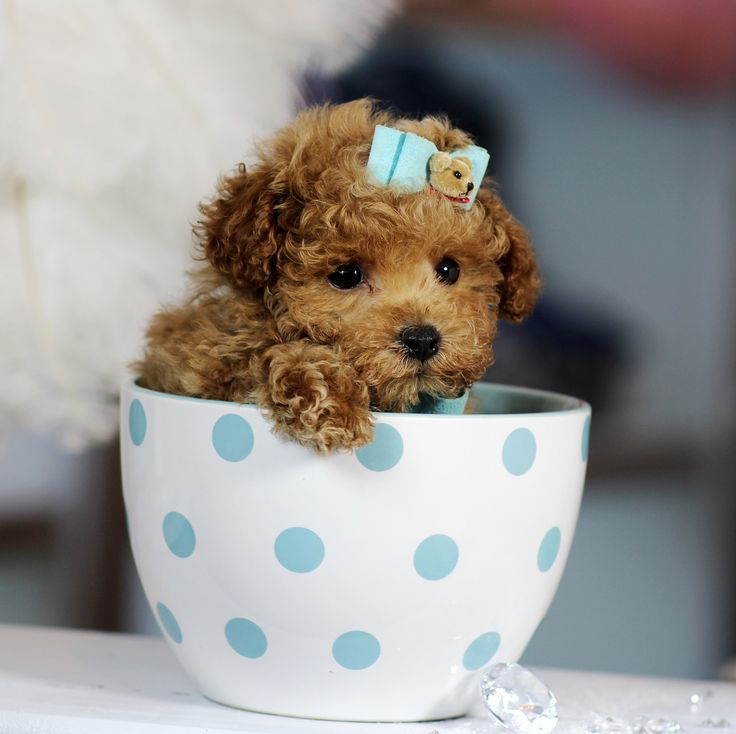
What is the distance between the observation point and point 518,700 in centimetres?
92

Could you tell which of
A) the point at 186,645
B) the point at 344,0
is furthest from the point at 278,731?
the point at 344,0

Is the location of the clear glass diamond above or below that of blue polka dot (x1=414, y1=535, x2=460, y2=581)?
below

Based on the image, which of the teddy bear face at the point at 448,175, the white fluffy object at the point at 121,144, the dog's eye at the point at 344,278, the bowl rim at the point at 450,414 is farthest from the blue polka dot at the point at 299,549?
the white fluffy object at the point at 121,144

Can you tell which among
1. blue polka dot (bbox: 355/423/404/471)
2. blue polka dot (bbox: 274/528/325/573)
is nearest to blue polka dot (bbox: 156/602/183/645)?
blue polka dot (bbox: 274/528/325/573)

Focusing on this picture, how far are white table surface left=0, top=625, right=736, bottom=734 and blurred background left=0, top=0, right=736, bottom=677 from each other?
1.56 ft

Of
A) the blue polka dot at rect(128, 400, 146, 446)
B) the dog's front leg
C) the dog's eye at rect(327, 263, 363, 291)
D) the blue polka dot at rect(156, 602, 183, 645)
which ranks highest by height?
the dog's eye at rect(327, 263, 363, 291)

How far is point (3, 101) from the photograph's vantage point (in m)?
1.57

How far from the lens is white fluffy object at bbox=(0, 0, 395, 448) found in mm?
1581

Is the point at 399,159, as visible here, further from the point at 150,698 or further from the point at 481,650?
the point at 150,698

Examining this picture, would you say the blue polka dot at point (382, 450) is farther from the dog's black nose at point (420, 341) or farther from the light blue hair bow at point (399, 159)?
the light blue hair bow at point (399, 159)

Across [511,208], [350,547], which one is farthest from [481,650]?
[511,208]

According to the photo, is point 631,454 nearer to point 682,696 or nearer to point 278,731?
point 682,696

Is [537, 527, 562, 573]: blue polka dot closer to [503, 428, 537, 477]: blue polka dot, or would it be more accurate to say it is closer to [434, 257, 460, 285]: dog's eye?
[503, 428, 537, 477]: blue polka dot

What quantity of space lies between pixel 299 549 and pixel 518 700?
9.3 inches
